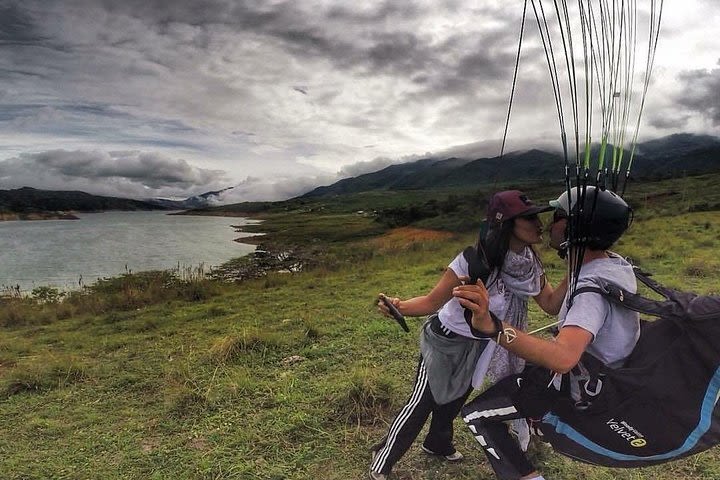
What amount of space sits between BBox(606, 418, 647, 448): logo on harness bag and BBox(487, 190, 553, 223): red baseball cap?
3.44 feet

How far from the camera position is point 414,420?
2859 millimetres

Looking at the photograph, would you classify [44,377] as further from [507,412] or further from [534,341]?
[534,341]

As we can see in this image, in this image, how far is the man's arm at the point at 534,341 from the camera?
1.79m

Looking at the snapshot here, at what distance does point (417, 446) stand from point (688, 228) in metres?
21.6

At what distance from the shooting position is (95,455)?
3.75m

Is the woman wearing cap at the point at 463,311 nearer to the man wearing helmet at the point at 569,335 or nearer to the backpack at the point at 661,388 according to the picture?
the man wearing helmet at the point at 569,335

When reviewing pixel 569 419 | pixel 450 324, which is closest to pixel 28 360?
pixel 450 324

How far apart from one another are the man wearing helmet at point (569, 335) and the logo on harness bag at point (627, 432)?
0.15 m

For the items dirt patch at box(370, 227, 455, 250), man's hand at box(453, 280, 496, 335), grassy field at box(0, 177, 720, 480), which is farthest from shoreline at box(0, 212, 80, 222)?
man's hand at box(453, 280, 496, 335)

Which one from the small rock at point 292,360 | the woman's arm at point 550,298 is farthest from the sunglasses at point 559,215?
the small rock at point 292,360

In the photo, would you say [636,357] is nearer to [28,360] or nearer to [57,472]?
[57,472]

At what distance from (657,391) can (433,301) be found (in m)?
1.20

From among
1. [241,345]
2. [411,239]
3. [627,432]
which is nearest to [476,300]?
[627,432]

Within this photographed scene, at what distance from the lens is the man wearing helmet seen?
1824 mm
